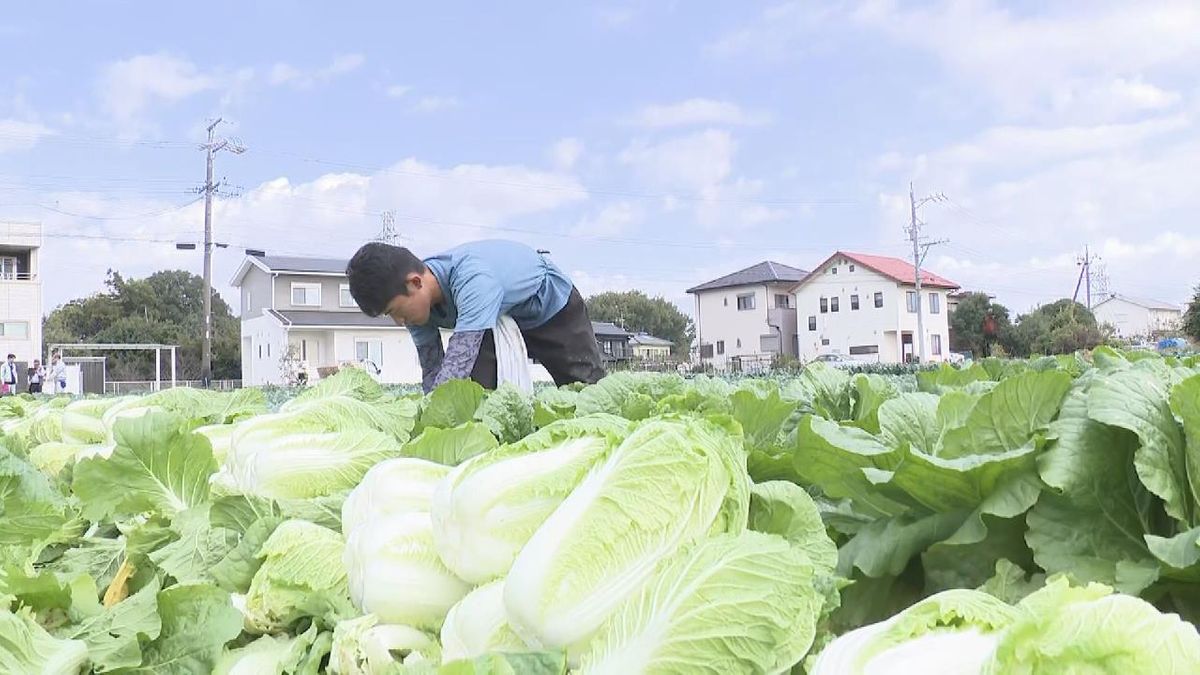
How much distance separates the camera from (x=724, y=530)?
122 centimetres

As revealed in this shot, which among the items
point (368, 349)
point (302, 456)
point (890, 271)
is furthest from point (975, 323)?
point (302, 456)

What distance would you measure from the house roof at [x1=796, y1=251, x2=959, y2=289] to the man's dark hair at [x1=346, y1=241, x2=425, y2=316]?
186ft

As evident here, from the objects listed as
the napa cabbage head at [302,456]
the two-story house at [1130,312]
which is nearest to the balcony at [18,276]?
the napa cabbage head at [302,456]

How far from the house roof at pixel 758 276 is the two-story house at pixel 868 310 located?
276 centimetres

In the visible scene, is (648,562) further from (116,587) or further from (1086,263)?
(1086,263)

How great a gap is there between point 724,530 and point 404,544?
20.9 inches

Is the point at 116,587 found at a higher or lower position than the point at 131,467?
lower

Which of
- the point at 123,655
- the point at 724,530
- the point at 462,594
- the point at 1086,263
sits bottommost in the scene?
the point at 123,655

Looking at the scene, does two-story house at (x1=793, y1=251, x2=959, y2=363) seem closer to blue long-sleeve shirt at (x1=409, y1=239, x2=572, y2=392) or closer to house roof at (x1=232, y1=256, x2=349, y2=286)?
house roof at (x1=232, y1=256, x2=349, y2=286)

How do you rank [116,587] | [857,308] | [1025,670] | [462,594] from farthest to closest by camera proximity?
[857,308] < [116,587] < [462,594] < [1025,670]

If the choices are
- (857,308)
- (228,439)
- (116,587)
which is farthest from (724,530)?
(857,308)

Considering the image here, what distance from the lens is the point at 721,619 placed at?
1040mm

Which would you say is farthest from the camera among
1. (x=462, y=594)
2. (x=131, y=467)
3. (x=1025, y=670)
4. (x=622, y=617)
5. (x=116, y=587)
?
(x=131, y=467)

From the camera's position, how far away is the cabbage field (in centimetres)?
102
